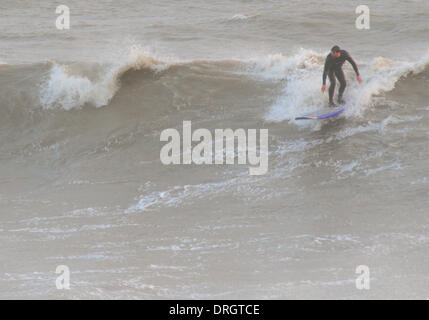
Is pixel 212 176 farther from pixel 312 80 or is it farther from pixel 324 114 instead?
pixel 312 80

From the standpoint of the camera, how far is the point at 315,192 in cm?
880

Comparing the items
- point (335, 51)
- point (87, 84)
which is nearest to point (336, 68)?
point (335, 51)

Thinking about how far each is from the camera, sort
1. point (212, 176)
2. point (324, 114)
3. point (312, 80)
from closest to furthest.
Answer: point (212, 176) < point (324, 114) < point (312, 80)

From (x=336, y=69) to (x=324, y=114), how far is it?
0.81 m

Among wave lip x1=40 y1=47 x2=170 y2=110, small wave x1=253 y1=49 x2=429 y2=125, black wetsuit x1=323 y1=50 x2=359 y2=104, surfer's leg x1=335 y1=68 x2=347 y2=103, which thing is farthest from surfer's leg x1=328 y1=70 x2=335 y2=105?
wave lip x1=40 y1=47 x2=170 y2=110

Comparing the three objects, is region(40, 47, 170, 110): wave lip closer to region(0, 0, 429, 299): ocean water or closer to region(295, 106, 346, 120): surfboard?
region(0, 0, 429, 299): ocean water

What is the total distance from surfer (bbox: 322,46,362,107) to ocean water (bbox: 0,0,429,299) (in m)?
0.35

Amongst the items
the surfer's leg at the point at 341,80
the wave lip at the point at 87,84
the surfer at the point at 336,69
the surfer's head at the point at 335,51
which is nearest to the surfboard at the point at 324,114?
the surfer at the point at 336,69

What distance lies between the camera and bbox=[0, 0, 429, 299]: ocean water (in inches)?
260

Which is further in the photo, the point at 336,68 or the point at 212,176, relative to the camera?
the point at 336,68

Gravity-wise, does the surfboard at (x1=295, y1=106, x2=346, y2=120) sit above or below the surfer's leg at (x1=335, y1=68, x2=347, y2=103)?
below

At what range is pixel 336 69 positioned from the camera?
1079 cm

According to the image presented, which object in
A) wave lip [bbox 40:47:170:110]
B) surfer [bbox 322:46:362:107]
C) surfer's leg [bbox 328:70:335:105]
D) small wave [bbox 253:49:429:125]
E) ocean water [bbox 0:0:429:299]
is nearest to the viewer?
ocean water [bbox 0:0:429:299]

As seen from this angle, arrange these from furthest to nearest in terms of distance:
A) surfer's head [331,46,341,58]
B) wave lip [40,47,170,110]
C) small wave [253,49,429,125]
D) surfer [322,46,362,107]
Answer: wave lip [40,47,170,110]
small wave [253,49,429,125]
surfer [322,46,362,107]
surfer's head [331,46,341,58]
